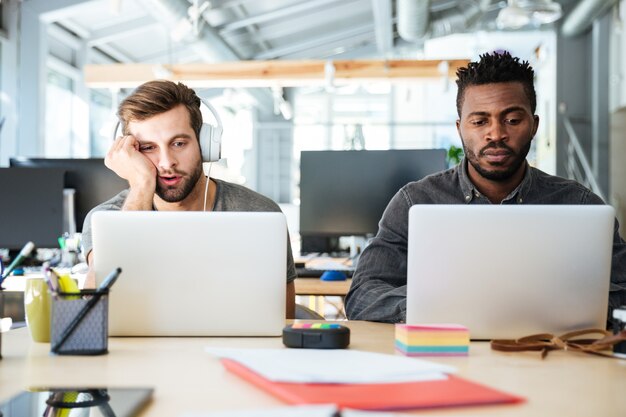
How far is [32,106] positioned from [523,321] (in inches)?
210

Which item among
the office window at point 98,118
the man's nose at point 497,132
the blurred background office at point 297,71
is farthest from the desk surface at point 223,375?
the office window at point 98,118

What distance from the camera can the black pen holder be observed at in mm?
1201

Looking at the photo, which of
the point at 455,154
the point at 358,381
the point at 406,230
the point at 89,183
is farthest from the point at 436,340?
the point at 455,154

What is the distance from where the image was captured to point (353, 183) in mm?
3184

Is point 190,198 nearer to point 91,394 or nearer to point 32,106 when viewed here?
point 91,394

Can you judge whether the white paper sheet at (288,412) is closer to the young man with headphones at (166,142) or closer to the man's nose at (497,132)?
the young man with headphones at (166,142)

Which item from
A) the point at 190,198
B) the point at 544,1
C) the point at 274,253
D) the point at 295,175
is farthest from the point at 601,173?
the point at 274,253

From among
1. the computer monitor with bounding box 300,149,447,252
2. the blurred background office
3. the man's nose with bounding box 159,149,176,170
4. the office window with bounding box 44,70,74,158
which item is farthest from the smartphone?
the office window with bounding box 44,70,74,158

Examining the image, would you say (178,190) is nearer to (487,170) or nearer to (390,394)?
(487,170)

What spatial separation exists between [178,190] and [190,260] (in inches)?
28.4

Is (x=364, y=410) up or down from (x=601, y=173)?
down

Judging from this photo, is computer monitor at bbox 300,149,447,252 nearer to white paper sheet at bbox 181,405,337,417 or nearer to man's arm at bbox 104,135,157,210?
man's arm at bbox 104,135,157,210

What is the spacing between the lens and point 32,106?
5.84 meters

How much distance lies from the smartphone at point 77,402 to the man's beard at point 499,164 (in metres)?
1.29
